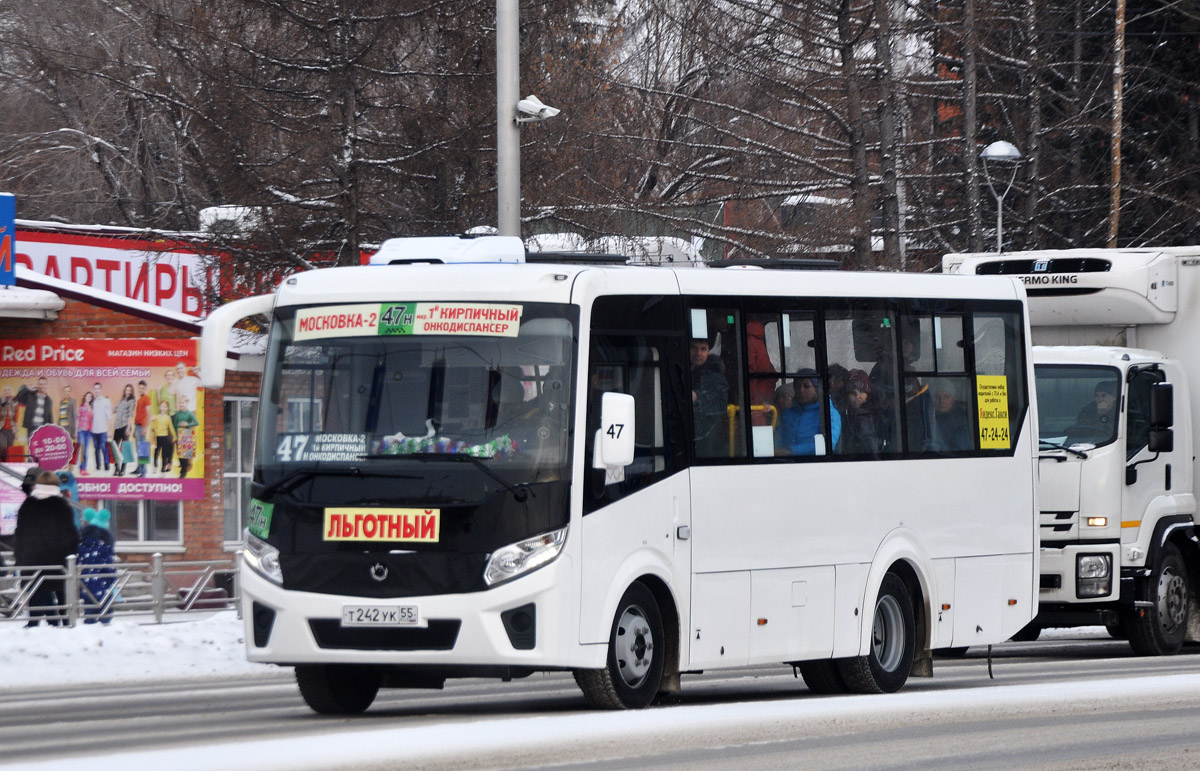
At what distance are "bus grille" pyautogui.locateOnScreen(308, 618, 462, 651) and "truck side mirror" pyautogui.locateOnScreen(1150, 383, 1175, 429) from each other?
8.56 meters

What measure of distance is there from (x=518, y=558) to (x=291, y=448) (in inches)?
60.9

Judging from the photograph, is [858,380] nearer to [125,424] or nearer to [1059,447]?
[1059,447]

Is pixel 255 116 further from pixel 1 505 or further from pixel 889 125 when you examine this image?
pixel 889 125

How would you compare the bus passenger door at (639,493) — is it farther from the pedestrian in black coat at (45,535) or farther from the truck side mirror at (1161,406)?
the pedestrian in black coat at (45,535)

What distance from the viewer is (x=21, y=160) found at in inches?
1657

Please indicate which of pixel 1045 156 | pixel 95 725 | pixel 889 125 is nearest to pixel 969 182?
pixel 889 125

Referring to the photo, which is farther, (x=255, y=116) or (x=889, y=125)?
(x=889, y=125)

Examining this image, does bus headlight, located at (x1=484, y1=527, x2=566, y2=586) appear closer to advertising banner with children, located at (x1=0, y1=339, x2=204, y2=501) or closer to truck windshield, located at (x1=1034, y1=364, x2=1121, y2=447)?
truck windshield, located at (x1=1034, y1=364, x2=1121, y2=447)

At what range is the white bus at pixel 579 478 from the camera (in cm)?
1104

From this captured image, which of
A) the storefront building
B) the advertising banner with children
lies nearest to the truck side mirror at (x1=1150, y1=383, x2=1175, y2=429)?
the storefront building

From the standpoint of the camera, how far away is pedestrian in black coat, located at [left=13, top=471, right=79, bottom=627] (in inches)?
774

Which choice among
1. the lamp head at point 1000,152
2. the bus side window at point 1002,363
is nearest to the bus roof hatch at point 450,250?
the bus side window at point 1002,363

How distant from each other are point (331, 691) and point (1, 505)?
43.9 feet

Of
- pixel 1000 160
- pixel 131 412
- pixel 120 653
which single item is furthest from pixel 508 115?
pixel 1000 160
